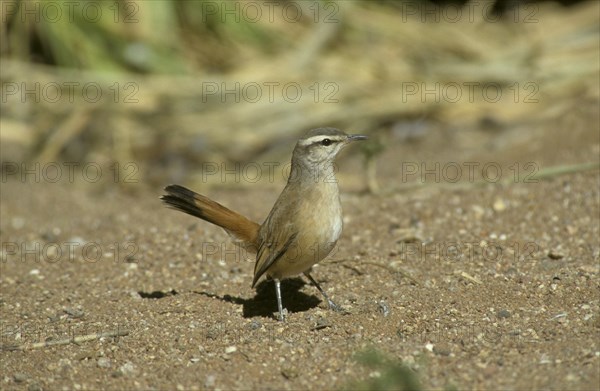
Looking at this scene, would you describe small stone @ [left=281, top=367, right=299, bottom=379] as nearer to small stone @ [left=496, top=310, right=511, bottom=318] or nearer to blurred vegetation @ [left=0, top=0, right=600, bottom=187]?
small stone @ [left=496, top=310, right=511, bottom=318]

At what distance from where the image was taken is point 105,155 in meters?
10.6

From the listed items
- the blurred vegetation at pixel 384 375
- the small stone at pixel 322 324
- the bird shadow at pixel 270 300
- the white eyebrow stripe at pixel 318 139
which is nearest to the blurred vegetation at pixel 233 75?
the bird shadow at pixel 270 300

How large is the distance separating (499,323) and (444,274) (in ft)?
3.28

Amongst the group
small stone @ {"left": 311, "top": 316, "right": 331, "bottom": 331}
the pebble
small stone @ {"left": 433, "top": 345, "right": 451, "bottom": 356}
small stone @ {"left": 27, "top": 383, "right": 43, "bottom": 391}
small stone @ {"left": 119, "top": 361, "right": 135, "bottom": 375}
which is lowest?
small stone @ {"left": 27, "top": 383, "right": 43, "bottom": 391}

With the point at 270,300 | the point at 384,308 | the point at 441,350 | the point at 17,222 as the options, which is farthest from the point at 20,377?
the point at 17,222

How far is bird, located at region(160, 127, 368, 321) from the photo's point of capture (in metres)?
5.69

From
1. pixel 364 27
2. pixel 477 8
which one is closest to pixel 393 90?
pixel 364 27

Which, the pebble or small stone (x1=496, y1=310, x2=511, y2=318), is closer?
the pebble

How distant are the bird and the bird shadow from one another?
0.48ft

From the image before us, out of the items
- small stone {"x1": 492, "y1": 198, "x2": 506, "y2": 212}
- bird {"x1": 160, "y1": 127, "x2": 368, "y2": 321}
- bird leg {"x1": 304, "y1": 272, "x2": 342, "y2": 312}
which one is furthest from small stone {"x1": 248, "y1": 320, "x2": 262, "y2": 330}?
small stone {"x1": 492, "y1": 198, "x2": 506, "y2": 212}

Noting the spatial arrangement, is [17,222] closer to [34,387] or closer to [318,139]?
[318,139]

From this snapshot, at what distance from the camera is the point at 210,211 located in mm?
6082

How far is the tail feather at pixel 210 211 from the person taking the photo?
596 centimetres

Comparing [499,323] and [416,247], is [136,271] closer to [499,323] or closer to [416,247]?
[416,247]
